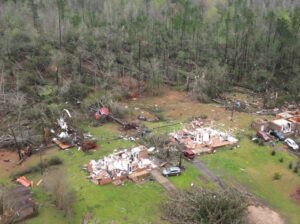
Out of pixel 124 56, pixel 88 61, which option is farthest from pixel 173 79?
pixel 88 61

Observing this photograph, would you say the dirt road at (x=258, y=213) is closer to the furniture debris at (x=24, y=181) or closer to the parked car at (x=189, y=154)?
the parked car at (x=189, y=154)

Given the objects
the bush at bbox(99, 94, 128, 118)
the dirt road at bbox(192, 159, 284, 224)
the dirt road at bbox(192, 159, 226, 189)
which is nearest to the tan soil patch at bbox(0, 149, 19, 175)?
the bush at bbox(99, 94, 128, 118)

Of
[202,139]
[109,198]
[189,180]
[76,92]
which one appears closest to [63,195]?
[109,198]

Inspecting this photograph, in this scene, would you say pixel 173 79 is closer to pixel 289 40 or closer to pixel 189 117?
pixel 189 117

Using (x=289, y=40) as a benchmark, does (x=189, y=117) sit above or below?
below

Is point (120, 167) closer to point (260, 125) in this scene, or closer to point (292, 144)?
point (260, 125)

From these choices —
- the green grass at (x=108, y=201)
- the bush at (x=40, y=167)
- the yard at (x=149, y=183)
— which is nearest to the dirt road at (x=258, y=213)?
the yard at (x=149, y=183)

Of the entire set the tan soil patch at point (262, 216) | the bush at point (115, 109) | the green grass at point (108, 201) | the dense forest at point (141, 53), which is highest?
the dense forest at point (141, 53)
